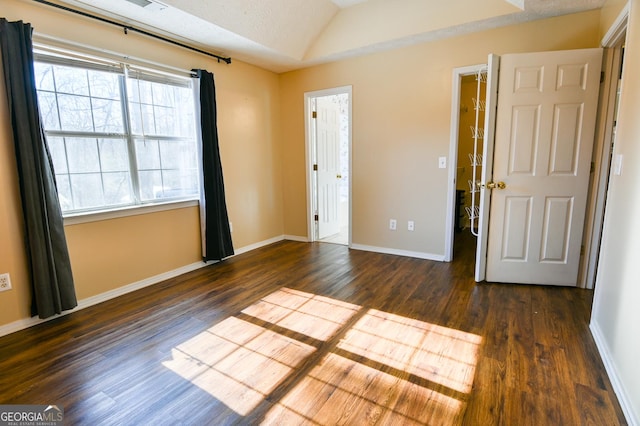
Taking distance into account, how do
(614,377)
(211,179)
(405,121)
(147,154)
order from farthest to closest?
1. (405,121)
2. (211,179)
3. (147,154)
4. (614,377)

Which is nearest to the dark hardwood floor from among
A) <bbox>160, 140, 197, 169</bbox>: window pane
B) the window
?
the window

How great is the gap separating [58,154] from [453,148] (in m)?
3.62

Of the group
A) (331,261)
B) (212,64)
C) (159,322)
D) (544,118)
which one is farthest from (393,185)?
(159,322)

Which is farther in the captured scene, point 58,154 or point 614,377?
point 58,154

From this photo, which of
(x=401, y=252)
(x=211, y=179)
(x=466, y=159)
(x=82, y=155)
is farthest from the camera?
(x=466, y=159)

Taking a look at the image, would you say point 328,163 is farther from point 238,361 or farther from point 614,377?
point 614,377

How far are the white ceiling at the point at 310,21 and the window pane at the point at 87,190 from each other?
4.28 feet

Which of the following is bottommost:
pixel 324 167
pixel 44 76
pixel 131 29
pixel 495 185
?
pixel 495 185

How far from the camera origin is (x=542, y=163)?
2.81m

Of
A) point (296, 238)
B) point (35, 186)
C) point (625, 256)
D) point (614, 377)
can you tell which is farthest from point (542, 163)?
point (35, 186)

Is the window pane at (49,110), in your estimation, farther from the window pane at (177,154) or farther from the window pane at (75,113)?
the window pane at (177,154)

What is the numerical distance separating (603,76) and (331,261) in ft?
9.85

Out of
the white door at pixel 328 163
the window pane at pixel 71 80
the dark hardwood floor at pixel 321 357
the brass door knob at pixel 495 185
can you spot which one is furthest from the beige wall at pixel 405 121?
the window pane at pixel 71 80

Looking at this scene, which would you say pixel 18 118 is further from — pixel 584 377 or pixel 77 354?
pixel 584 377
